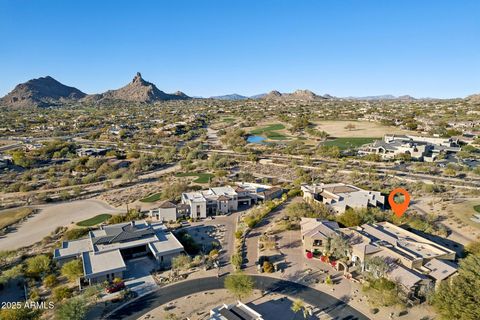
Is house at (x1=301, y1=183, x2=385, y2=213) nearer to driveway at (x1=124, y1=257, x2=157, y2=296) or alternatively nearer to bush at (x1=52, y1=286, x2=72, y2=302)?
driveway at (x1=124, y1=257, x2=157, y2=296)

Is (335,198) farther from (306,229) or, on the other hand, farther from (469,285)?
(469,285)

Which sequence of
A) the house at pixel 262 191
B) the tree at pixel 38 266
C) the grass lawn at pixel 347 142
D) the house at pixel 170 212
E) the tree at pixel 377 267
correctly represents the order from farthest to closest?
the grass lawn at pixel 347 142
the house at pixel 262 191
the house at pixel 170 212
the tree at pixel 38 266
the tree at pixel 377 267

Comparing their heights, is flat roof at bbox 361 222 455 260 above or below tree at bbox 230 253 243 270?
above

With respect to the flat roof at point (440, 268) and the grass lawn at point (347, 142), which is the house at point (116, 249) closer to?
the flat roof at point (440, 268)

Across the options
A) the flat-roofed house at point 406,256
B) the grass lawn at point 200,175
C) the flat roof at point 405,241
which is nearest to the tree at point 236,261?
the flat-roofed house at point 406,256

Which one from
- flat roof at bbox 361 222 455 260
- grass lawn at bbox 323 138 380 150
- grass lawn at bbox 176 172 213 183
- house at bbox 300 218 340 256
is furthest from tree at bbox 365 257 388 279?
grass lawn at bbox 323 138 380 150

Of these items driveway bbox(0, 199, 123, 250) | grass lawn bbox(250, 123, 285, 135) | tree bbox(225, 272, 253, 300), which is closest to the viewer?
tree bbox(225, 272, 253, 300)

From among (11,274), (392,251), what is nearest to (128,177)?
(11,274)
